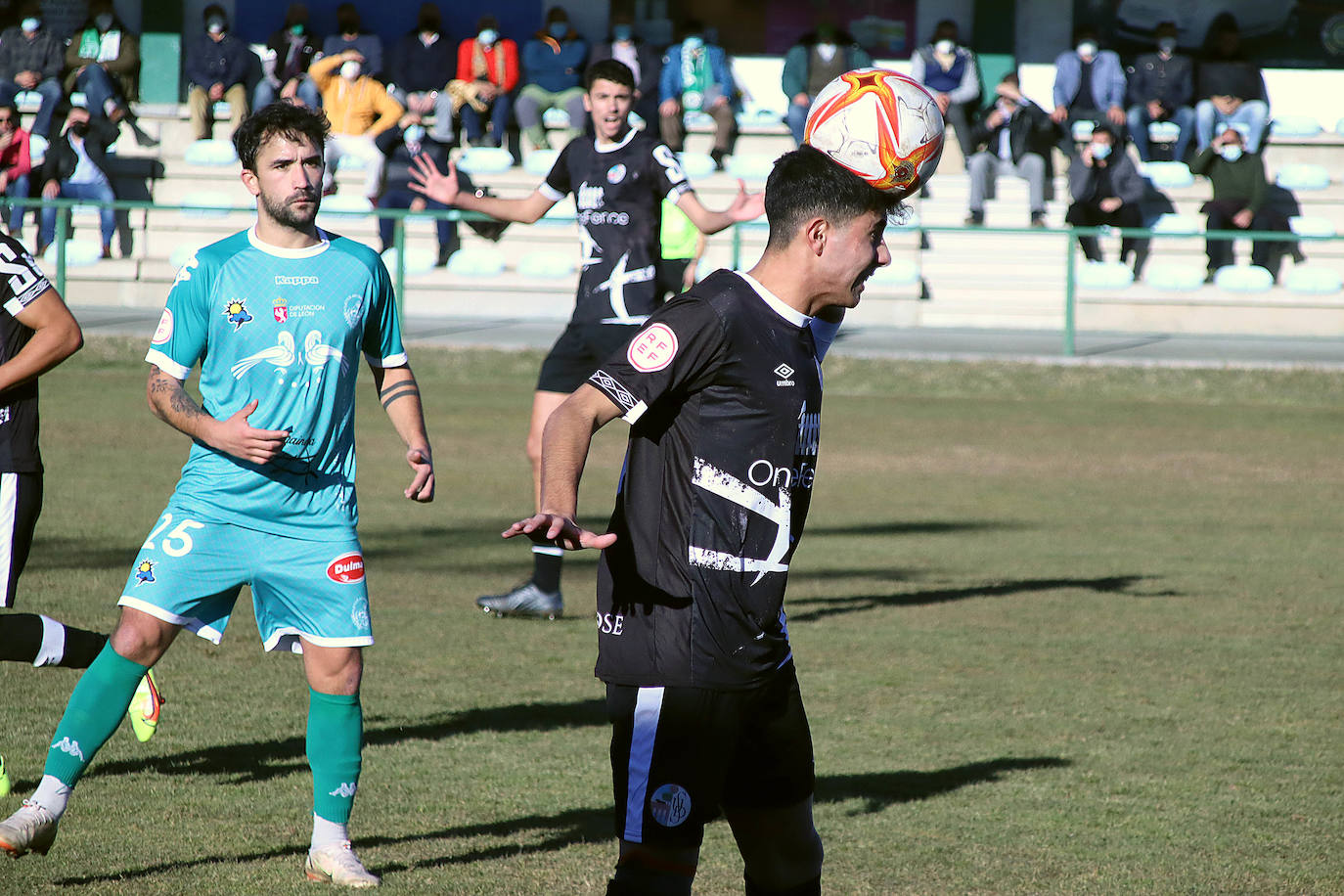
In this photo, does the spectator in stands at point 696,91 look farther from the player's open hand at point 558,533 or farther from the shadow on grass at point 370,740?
the player's open hand at point 558,533

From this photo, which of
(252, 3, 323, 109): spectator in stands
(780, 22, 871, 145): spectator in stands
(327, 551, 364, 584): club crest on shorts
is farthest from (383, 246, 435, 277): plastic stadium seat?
(327, 551, 364, 584): club crest on shorts

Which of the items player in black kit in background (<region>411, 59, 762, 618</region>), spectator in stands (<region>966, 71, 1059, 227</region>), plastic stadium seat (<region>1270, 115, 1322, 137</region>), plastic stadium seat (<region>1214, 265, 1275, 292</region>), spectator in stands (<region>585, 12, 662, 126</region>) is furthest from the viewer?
plastic stadium seat (<region>1270, 115, 1322, 137</region>)

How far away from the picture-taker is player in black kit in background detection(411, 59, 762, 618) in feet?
27.3

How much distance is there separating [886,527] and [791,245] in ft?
26.8

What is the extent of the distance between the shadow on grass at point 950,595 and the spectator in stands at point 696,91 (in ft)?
51.0

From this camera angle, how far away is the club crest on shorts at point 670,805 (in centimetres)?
335

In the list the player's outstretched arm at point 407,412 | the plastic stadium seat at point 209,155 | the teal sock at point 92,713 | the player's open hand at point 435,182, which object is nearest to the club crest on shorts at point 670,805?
the player's outstretched arm at point 407,412

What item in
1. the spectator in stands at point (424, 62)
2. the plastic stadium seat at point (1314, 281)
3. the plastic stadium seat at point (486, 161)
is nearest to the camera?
the plastic stadium seat at point (1314, 281)

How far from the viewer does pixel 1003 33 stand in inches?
1141

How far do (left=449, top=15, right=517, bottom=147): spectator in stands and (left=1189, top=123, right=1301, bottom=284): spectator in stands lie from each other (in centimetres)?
1011

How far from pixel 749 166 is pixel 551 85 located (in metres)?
3.46

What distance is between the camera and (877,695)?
22.7 feet

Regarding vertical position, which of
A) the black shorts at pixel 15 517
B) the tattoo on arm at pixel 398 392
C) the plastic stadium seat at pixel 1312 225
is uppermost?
the plastic stadium seat at pixel 1312 225

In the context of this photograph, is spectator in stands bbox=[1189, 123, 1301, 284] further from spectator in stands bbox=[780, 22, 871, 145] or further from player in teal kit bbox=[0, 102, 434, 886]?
player in teal kit bbox=[0, 102, 434, 886]
